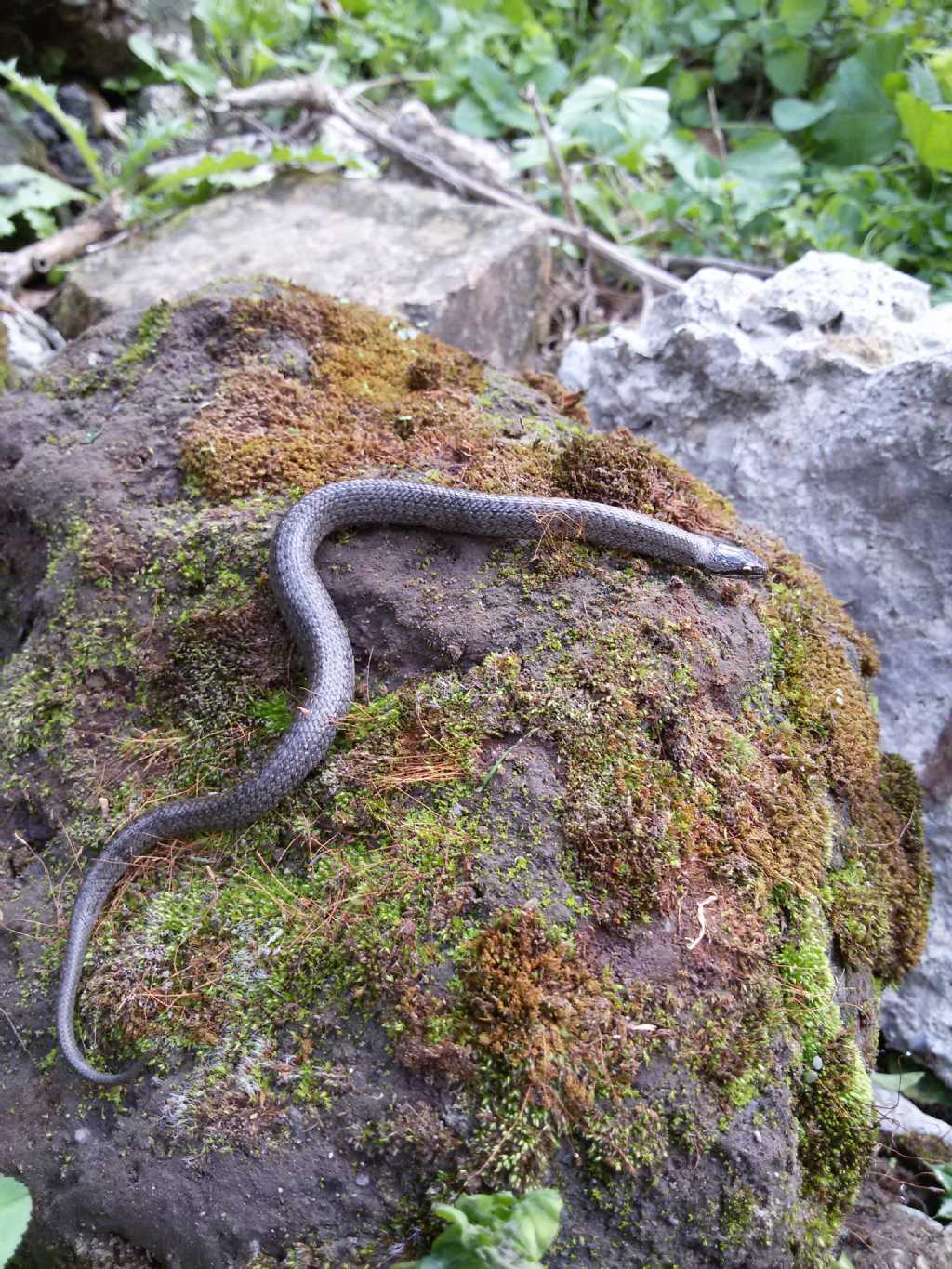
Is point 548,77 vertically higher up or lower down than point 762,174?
higher up

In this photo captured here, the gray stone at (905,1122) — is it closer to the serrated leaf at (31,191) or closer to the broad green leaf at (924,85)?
the broad green leaf at (924,85)

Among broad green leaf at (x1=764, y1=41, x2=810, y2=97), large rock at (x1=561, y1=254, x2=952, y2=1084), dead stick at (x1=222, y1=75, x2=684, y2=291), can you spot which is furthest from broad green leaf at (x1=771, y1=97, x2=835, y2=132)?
large rock at (x1=561, y1=254, x2=952, y2=1084)

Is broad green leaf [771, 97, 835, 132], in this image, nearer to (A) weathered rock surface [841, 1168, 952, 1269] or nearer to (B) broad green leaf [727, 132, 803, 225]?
(B) broad green leaf [727, 132, 803, 225]

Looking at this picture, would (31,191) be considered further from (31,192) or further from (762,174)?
(762,174)

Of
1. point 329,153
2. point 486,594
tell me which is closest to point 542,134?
point 329,153

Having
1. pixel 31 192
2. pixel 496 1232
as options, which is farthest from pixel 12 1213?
pixel 31 192

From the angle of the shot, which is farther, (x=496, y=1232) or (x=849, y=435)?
(x=849, y=435)
